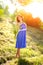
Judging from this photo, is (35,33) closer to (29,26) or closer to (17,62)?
(29,26)

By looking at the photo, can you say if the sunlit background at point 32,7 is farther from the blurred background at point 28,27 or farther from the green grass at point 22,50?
the green grass at point 22,50

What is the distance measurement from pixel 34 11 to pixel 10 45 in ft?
1.14

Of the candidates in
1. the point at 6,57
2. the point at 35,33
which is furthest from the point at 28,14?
the point at 6,57

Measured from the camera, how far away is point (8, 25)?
1.60 m

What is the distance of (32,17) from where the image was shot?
63.2 inches

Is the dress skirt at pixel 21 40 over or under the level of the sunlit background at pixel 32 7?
under

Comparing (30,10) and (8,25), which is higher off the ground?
(30,10)

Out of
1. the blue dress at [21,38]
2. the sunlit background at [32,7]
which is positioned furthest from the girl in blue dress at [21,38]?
the sunlit background at [32,7]

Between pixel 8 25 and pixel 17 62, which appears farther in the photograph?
pixel 8 25

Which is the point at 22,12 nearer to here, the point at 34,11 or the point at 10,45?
the point at 34,11

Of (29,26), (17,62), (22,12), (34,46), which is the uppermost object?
(22,12)

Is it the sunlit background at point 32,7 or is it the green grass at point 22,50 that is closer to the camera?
the green grass at point 22,50

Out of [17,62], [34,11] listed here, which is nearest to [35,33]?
[34,11]

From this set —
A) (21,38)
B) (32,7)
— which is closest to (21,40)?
(21,38)
